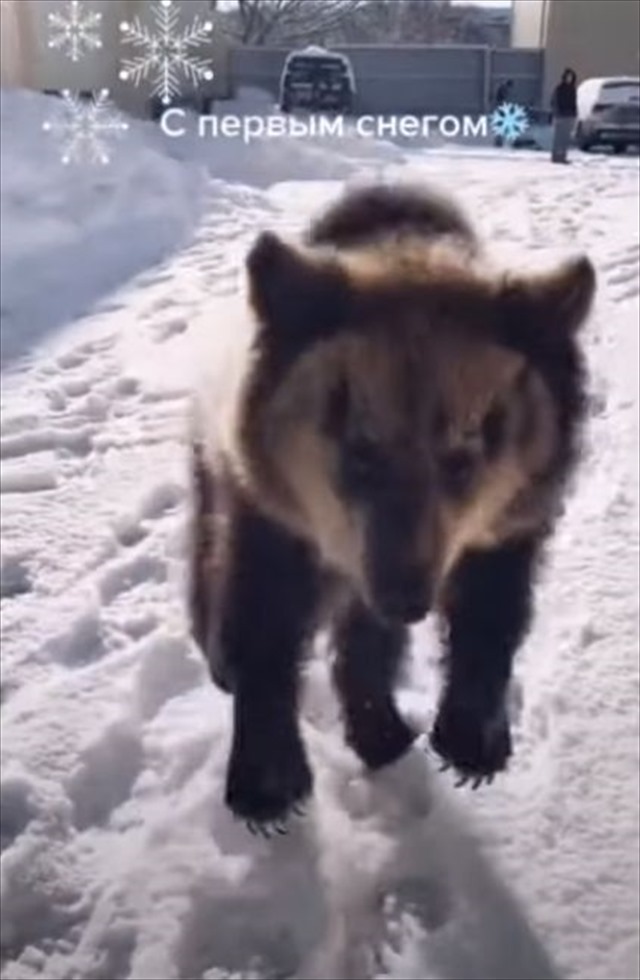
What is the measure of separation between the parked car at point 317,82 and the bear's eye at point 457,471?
203 millimetres

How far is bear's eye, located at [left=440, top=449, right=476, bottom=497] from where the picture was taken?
73 cm

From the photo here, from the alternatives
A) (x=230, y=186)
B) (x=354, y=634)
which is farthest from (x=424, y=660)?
(x=230, y=186)

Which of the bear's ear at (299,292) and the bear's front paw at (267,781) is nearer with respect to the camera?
Answer: the bear's ear at (299,292)

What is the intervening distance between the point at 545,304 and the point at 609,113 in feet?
0.50

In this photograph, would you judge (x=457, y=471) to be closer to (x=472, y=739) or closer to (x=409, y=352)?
(x=409, y=352)

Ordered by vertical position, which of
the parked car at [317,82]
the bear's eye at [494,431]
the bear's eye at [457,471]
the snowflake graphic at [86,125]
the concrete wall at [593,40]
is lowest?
the bear's eye at [457,471]

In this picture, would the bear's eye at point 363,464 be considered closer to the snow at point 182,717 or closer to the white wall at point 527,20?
the snow at point 182,717

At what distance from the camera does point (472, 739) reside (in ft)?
2.73

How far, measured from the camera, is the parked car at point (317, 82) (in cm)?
77

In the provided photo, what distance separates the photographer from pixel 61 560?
2.75ft

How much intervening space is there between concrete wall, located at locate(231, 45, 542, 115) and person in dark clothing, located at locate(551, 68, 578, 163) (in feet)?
0.04

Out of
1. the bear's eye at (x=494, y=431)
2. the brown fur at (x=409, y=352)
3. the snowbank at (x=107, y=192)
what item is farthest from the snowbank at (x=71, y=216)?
the bear's eye at (x=494, y=431)

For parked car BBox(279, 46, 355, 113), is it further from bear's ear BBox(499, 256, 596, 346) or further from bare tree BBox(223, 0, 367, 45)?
bear's ear BBox(499, 256, 596, 346)

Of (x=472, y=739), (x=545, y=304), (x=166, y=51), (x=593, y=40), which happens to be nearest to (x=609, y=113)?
(x=593, y=40)
